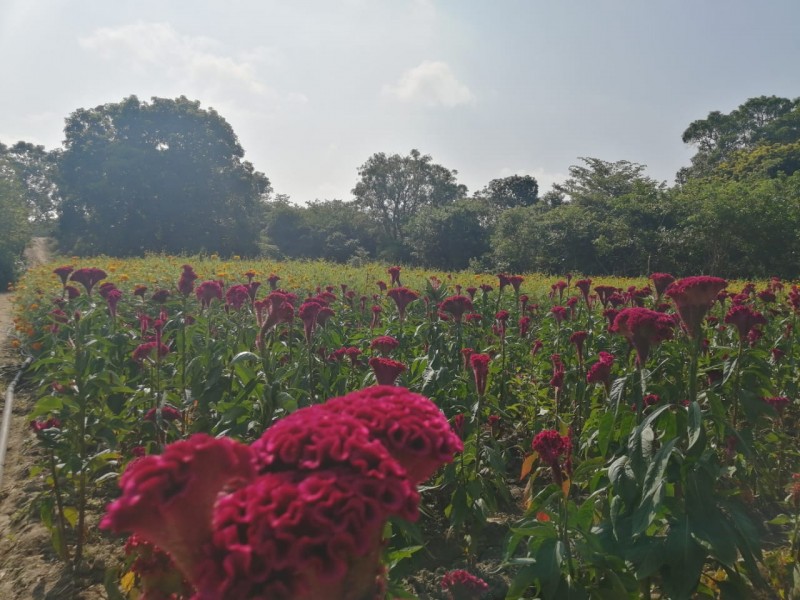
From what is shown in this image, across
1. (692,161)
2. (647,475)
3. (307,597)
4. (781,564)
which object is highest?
(692,161)

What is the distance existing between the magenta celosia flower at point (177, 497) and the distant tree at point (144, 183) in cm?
3264

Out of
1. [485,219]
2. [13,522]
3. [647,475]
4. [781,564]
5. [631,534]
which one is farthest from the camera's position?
[485,219]

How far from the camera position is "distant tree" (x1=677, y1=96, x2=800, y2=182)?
3803 centimetres

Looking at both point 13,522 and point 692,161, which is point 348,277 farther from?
point 692,161

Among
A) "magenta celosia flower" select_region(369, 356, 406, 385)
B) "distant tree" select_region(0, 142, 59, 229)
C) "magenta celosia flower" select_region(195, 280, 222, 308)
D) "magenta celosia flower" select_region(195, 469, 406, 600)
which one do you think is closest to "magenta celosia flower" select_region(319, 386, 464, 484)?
"magenta celosia flower" select_region(195, 469, 406, 600)

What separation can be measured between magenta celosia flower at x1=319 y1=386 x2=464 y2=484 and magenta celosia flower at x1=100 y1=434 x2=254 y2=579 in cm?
22

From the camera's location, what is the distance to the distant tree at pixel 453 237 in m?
34.5

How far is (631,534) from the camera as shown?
6.14 ft

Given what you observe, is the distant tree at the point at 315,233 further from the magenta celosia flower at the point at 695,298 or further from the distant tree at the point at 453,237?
the magenta celosia flower at the point at 695,298

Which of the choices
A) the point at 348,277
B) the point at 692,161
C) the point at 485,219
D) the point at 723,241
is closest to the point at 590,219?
the point at 723,241

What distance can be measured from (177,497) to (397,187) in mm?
50820

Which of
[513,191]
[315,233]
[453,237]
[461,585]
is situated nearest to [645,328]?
[461,585]

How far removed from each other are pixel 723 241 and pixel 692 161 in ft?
80.8

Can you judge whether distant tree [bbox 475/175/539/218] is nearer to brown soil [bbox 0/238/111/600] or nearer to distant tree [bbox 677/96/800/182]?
distant tree [bbox 677/96/800/182]
